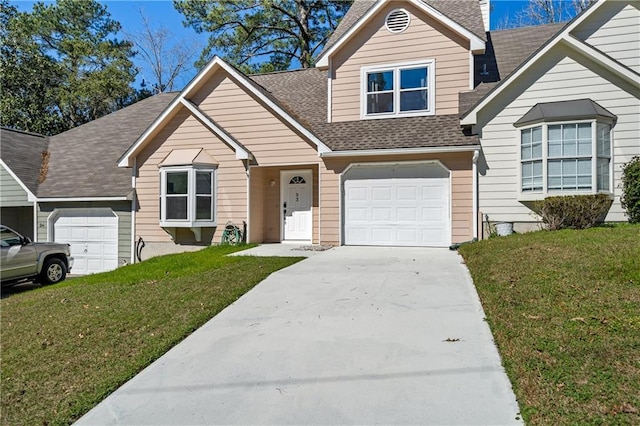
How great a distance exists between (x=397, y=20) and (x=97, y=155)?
12.5m

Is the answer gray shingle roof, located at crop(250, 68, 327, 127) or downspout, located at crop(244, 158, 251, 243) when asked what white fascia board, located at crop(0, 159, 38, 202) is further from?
gray shingle roof, located at crop(250, 68, 327, 127)

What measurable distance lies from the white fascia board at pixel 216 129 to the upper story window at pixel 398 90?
3.98 m

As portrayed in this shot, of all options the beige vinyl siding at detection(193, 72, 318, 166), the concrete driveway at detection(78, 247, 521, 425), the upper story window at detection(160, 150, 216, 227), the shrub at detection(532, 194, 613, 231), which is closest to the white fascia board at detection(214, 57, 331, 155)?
the beige vinyl siding at detection(193, 72, 318, 166)

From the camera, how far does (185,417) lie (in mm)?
3289

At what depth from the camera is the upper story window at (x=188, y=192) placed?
12172 millimetres

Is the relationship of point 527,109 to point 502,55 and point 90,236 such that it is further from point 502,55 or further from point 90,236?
point 90,236

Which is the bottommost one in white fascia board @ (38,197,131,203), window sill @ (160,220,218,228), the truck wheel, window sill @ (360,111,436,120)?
the truck wheel

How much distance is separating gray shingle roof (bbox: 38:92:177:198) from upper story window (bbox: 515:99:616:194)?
12.7 metres

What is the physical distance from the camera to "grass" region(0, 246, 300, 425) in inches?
144

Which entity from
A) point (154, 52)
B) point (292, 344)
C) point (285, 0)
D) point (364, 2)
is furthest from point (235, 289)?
point (154, 52)

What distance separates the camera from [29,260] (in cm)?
1034

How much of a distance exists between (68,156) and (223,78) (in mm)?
8488

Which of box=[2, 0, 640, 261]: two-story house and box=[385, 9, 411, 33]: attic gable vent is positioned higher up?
box=[385, 9, 411, 33]: attic gable vent

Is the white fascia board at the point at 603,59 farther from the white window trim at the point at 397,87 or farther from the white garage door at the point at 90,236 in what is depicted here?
the white garage door at the point at 90,236
